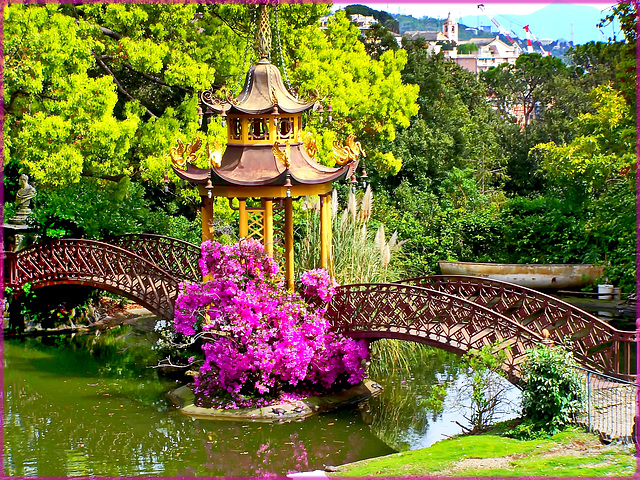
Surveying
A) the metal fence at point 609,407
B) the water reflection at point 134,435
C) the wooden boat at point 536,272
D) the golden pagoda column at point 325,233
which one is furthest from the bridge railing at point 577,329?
the wooden boat at point 536,272

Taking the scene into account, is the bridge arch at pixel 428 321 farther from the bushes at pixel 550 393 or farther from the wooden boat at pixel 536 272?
the wooden boat at pixel 536 272

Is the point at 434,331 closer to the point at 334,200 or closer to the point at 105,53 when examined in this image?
the point at 334,200

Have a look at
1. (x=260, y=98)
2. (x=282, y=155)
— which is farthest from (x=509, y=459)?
(x=260, y=98)

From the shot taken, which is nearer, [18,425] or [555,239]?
[18,425]

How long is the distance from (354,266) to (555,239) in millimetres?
9134

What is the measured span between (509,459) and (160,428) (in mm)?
6362

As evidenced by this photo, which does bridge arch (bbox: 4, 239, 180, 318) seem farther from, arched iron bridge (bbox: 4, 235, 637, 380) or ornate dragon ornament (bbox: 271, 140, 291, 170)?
ornate dragon ornament (bbox: 271, 140, 291, 170)

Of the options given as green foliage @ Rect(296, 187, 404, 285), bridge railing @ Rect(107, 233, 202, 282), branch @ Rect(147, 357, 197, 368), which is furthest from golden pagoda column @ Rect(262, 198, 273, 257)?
bridge railing @ Rect(107, 233, 202, 282)

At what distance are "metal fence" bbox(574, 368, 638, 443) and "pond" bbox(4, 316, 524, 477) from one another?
8.77 feet

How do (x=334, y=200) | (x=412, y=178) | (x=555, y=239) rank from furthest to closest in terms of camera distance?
(x=412, y=178) < (x=555, y=239) < (x=334, y=200)

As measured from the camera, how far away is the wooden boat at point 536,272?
25.7 meters

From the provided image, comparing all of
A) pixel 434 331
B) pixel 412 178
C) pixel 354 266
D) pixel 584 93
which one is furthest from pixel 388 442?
pixel 584 93

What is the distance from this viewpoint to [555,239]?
26562 mm

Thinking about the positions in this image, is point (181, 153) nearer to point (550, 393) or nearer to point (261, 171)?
point (261, 171)
